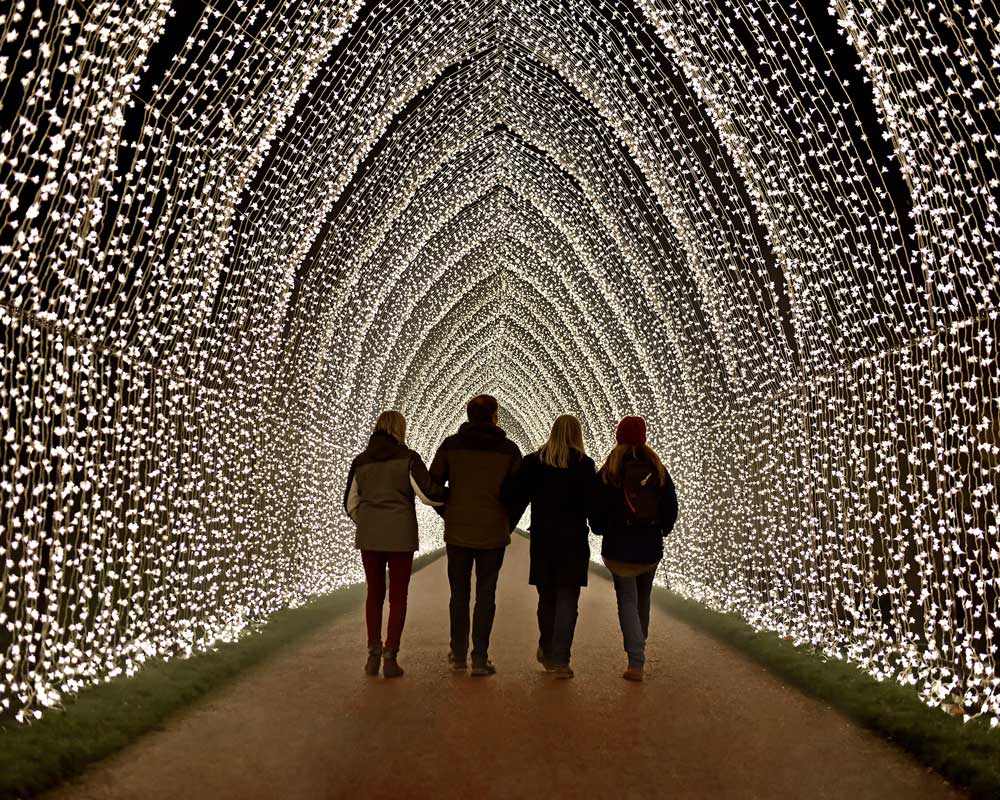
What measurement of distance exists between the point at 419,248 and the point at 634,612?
8421mm

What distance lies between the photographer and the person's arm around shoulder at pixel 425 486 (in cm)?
657

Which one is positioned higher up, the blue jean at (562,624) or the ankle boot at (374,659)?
the blue jean at (562,624)

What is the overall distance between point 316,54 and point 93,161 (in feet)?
9.36

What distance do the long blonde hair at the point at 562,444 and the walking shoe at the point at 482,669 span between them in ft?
4.38

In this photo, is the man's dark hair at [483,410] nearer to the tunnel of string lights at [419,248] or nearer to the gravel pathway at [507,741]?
the gravel pathway at [507,741]

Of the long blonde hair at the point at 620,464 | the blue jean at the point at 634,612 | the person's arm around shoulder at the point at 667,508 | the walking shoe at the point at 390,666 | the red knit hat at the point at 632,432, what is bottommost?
the walking shoe at the point at 390,666

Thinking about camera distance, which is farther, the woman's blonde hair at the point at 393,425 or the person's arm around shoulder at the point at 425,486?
the woman's blonde hair at the point at 393,425

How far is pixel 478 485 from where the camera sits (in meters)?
6.66

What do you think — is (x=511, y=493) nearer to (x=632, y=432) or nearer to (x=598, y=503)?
(x=598, y=503)

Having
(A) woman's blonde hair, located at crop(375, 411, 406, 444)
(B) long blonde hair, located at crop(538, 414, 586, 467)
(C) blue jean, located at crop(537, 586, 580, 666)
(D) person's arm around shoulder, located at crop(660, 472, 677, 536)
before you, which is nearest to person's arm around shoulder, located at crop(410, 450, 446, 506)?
(A) woman's blonde hair, located at crop(375, 411, 406, 444)

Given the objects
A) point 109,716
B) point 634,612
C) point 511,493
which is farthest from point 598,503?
point 109,716

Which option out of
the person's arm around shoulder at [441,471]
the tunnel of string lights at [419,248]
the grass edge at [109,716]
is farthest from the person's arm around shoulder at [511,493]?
the tunnel of string lights at [419,248]

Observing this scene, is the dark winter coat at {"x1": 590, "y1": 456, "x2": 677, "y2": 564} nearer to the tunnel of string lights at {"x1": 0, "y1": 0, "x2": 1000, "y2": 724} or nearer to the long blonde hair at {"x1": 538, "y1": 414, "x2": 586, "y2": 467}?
the long blonde hair at {"x1": 538, "y1": 414, "x2": 586, "y2": 467}

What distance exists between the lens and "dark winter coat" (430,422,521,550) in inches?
259
